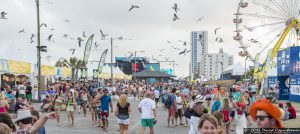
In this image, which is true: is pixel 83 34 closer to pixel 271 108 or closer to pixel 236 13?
pixel 236 13

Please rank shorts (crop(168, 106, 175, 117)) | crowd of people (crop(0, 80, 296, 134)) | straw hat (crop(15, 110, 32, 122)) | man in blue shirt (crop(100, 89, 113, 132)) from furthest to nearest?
shorts (crop(168, 106, 175, 117))
man in blue shirt (crop(100, 89, 113, 132))
straw hat (crop(15, 110, 32, 122))
crowd of people (crop(0, 80, 296, 134))

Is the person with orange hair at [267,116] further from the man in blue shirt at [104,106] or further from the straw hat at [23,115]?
the man in blue shirt at [104,106]

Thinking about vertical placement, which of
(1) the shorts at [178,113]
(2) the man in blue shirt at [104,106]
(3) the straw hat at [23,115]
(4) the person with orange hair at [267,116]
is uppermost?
(4) the person with orange hair at [267,116]

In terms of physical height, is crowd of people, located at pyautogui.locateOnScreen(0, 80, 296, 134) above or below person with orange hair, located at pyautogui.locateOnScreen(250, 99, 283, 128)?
below

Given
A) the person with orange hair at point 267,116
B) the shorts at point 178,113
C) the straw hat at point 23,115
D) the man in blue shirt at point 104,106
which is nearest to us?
the person with orange hair at point 267,116

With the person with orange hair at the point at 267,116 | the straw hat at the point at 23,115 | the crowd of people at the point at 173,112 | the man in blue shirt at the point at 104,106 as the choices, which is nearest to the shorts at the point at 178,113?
the crowd of people at the point at 173,112

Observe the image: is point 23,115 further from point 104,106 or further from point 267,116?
point 104,106

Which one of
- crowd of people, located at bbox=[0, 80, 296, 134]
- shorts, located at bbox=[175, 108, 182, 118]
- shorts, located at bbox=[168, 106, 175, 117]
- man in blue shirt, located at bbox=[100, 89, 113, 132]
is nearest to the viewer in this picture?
crowd of people, located at bbox=[0, 80, 296, 134]

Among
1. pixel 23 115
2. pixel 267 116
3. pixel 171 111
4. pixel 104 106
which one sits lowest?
pixel 171 111

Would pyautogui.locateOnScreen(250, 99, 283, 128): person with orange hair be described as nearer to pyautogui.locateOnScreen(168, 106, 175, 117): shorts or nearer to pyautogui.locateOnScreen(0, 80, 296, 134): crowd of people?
pyautogui.locateOnScreen(0, 80, 296, 134): crowd of people

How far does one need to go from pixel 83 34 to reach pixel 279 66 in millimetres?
17995

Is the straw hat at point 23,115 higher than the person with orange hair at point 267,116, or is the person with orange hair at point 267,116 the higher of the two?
the person with orange hair at point 267,116

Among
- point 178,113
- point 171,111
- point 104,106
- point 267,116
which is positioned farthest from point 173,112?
point 267,116

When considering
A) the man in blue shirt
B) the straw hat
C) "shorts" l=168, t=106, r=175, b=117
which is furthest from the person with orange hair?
"shorts" l=168, t=106, r=175, b=117
